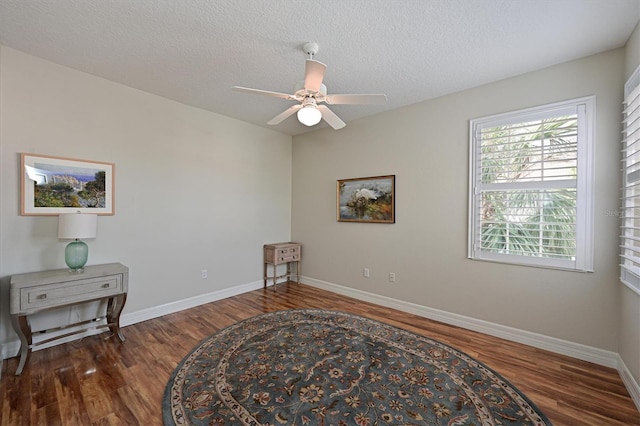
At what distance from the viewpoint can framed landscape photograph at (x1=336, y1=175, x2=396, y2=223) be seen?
374 cm

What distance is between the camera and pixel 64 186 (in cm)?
266

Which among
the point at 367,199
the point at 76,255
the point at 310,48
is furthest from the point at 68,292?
the point at 367,199

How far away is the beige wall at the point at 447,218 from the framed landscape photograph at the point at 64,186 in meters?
2.87

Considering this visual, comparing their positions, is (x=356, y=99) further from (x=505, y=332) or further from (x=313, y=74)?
(x=505, y=332)

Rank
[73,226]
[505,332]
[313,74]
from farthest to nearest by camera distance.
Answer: [505,332]
[73,226]
[313,74]

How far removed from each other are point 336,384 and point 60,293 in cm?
250

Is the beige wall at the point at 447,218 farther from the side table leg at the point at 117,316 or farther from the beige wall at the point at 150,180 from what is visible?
the side table leg at the point at 117,316

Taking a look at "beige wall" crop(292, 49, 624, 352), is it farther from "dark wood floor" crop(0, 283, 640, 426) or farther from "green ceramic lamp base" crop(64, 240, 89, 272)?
"green ceramic lamp base" crop(64, 240, 89, 272)

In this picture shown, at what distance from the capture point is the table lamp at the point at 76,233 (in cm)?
243

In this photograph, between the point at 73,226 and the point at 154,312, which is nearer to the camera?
the point at 73,226

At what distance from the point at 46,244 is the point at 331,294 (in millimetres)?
3466

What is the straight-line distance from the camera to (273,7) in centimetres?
186

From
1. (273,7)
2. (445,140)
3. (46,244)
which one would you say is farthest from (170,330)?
(445,140)

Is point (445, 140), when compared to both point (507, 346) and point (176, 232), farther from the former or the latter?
point (176, 232)
